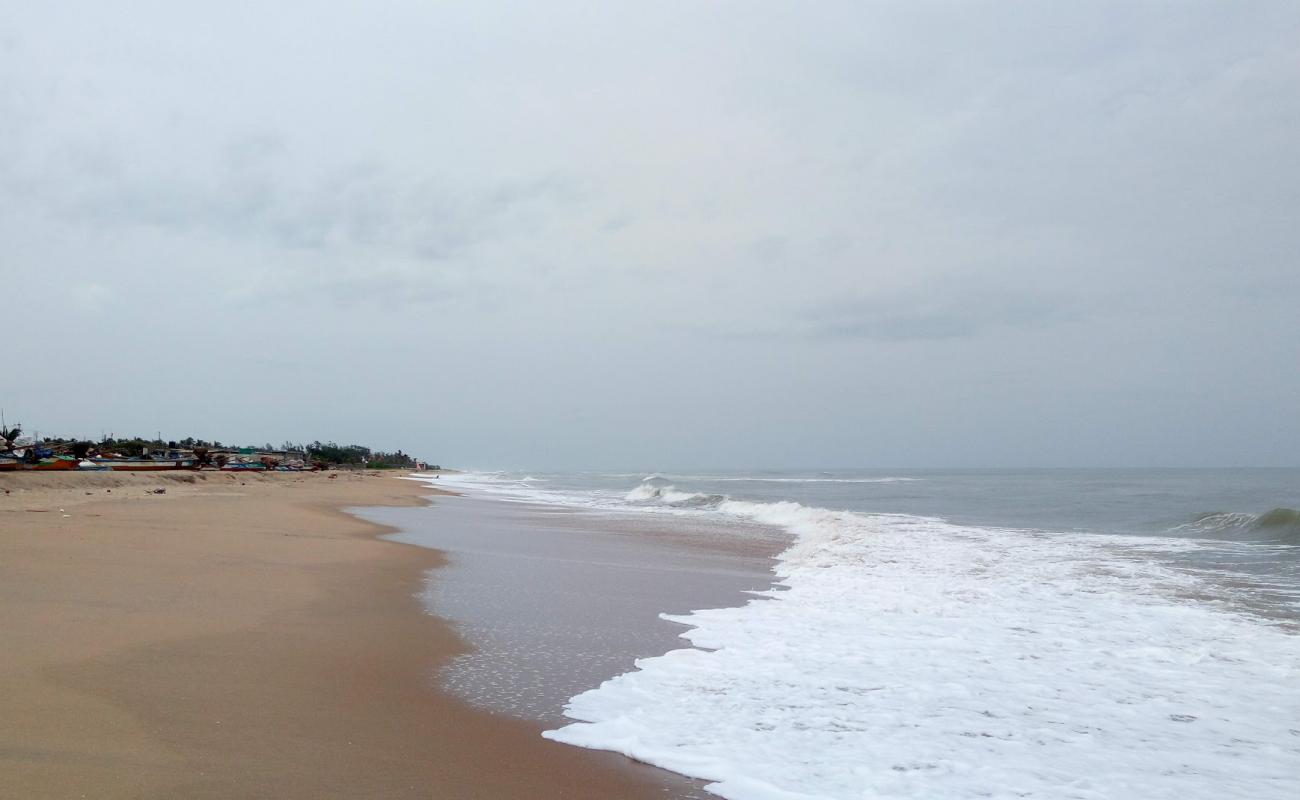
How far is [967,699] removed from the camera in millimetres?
5484

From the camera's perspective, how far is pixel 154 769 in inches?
142

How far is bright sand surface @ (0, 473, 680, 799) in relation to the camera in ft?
12.0

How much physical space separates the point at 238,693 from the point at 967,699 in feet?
15.7

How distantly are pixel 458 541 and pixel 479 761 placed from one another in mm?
11318

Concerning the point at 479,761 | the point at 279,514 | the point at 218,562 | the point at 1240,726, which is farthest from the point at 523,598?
the point at 279,514

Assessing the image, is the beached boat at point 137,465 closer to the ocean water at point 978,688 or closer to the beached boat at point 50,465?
the beached boat at point 50,465

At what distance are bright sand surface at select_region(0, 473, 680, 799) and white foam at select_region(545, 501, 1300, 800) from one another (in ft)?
2.31

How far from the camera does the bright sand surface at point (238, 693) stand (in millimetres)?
3660

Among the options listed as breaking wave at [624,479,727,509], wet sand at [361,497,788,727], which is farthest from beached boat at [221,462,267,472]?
wet sand at [361,497,788,727]

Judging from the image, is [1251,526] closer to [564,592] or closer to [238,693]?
[564,592]

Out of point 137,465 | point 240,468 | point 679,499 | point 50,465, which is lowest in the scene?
point 679,499

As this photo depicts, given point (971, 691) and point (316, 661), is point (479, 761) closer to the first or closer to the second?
point (316, 661)

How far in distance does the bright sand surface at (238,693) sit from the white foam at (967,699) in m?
0.71

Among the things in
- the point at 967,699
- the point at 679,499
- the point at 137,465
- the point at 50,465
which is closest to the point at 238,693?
the point at 967,699
